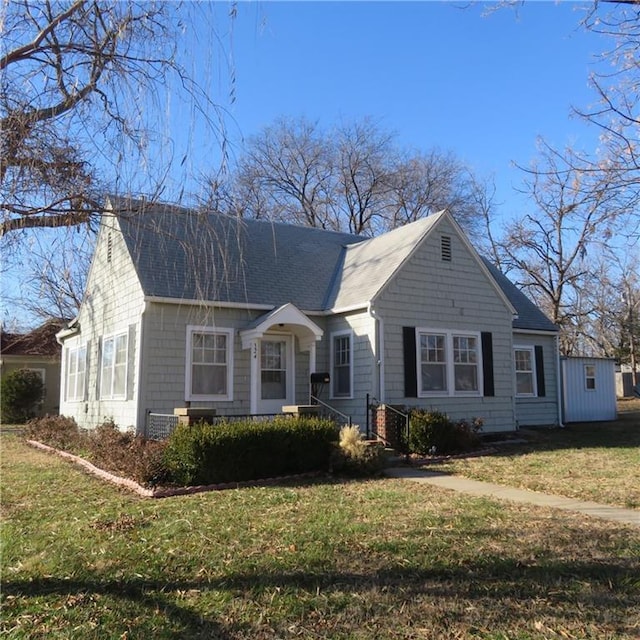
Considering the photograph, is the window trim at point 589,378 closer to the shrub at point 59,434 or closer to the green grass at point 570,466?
the green grass at point 570,466

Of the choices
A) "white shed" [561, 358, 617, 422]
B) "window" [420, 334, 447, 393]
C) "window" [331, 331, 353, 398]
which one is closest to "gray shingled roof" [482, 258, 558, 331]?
"white shed" [561, 358, 617, 422]

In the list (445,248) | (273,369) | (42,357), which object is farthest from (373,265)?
(42,357)

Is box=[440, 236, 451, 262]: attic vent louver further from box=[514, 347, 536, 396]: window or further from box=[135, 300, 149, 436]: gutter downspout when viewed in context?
box=[135, 300, 149, 436]: gutter downspout

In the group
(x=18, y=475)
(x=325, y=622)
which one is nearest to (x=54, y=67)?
(x=325, y=622)

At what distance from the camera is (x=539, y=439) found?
15875mm

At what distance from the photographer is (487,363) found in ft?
52.7

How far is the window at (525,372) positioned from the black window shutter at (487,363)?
2.91m

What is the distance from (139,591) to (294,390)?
10.5 meters

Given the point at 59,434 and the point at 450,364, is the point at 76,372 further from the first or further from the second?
the point at 450,364

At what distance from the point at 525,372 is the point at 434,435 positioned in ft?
24.3

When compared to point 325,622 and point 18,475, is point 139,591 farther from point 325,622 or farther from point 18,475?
point 18,475

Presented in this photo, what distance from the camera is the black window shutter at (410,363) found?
14.7m

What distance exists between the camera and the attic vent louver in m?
15.9

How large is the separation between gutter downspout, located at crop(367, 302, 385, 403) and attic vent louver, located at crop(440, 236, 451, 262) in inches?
110
